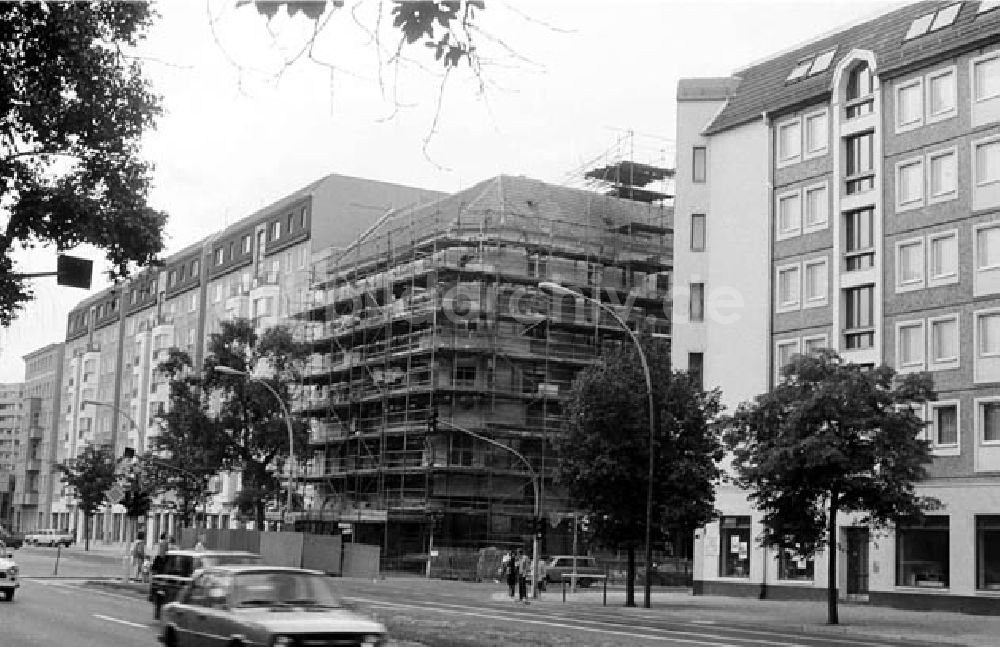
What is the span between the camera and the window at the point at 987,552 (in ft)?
135

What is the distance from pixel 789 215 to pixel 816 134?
10.9ft

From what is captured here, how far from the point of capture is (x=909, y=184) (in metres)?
46.2

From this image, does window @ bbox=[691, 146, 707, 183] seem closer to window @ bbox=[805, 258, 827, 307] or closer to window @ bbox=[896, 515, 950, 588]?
window @ bbox=[805, 258, 827, 307]

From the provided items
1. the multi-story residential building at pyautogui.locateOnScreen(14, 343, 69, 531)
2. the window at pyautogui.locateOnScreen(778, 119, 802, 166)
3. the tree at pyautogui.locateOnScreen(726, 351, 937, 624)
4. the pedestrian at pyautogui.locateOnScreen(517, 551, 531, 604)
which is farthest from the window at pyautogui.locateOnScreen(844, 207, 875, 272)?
the multi-story residential building at pyautogui.locateOnScreen(14, 343, 69, 531)

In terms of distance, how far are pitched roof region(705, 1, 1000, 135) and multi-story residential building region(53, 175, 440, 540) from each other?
37.8m

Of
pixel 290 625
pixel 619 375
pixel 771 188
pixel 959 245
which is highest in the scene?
pixel 771 188

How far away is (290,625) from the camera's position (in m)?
13.6

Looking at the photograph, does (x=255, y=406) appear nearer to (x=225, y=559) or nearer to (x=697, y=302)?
(x=697, y=302)

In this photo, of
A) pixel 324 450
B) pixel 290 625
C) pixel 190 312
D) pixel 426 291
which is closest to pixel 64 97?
pixel 290 625

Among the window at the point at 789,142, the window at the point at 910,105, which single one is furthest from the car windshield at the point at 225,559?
the window at the point at 789,142

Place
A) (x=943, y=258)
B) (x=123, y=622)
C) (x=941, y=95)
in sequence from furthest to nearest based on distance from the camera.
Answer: (x=941, y=95), (x=943, y=258), (x=123, y=622)

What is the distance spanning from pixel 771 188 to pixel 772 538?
20.5m

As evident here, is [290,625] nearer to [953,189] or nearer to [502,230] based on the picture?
[953,189]

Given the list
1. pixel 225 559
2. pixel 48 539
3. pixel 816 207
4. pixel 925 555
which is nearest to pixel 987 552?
pixel 925 555
